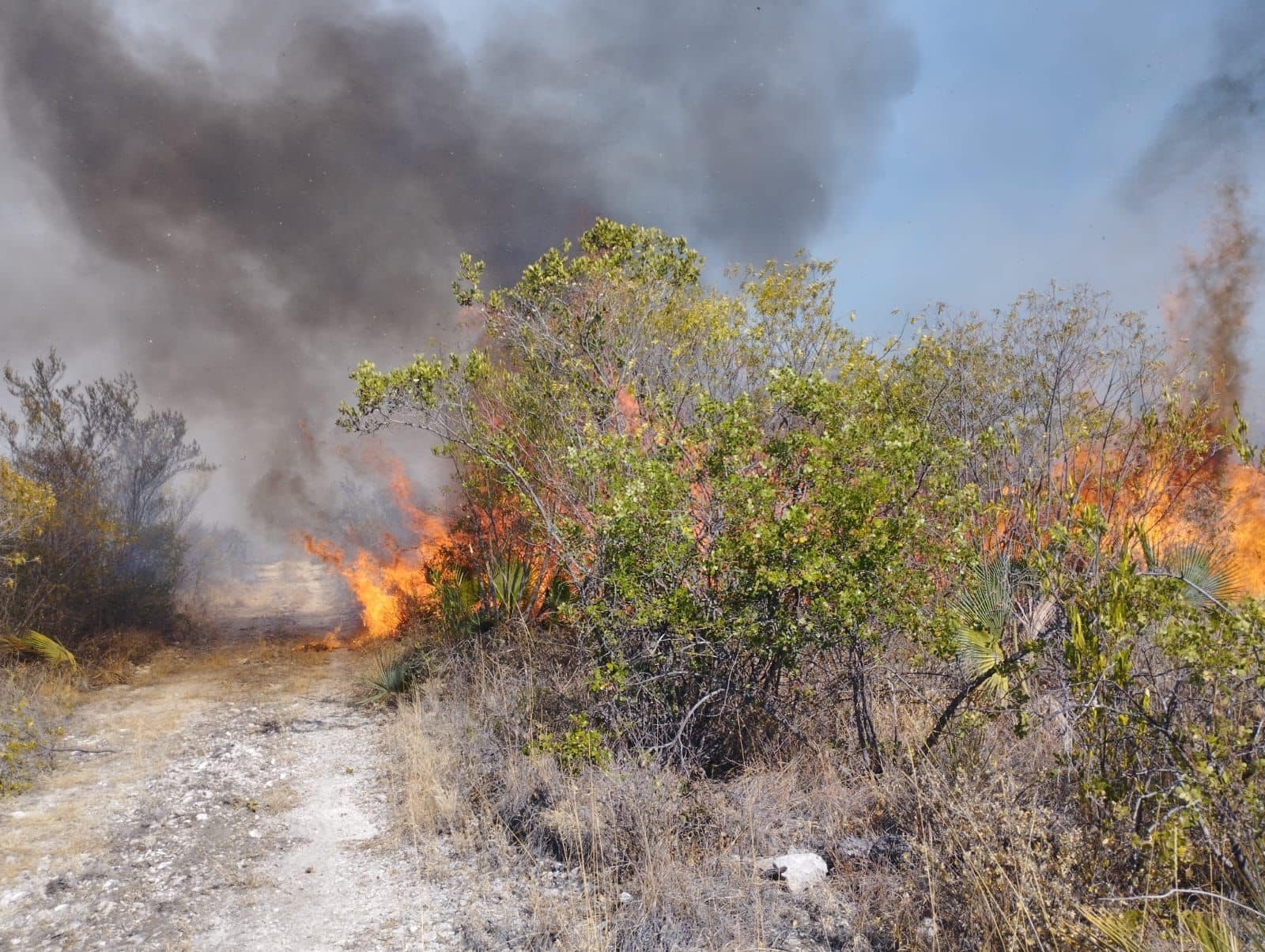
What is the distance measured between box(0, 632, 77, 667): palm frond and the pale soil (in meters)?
1.61

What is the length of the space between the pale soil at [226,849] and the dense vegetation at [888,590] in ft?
4.85

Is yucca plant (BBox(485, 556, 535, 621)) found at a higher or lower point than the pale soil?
higher

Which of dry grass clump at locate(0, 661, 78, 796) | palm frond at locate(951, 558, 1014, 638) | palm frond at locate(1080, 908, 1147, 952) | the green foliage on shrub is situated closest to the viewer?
palm frond at locate(1080, 908, 1147, 952)

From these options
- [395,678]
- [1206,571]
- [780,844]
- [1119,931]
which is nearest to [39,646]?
[395,678]

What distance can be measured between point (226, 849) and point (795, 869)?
469 cm

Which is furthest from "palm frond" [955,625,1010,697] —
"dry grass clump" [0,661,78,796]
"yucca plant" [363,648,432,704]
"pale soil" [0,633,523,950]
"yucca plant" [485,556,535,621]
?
"dry grass clump" [0,661,78,796]

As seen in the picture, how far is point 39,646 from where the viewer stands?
11117mm

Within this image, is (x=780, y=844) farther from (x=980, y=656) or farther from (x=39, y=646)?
(x=39, y=646)

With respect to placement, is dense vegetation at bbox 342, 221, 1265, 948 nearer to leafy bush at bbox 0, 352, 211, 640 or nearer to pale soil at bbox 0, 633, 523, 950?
pale soil at bbox 0, 633, 523, 950

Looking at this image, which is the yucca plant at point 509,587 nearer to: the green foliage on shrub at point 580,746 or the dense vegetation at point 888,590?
the dense vegetation at point 888,590

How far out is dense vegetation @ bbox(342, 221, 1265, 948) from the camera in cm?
356

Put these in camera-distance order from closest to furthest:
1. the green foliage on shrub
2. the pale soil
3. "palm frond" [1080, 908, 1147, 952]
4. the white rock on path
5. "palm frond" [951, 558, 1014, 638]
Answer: "palm frond" [1080, 908, 1147, 952] → the white rock on path → the pale soil → the green foliage on shrub → "palm frond" [951, 558, 1014, 638]

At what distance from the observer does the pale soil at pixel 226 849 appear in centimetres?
495

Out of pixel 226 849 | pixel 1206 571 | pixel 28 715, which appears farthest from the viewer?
pixel 28 715
